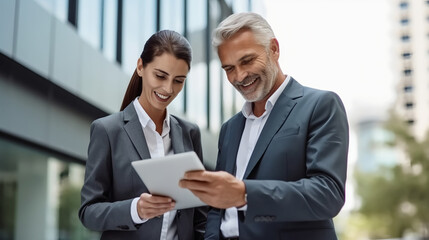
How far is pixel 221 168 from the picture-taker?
7.46 ft

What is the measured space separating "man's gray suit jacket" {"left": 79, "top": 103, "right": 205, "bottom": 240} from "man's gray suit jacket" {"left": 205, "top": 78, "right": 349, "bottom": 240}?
0.24 m

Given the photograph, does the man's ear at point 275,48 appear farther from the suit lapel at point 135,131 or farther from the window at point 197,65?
the window at point 197,65

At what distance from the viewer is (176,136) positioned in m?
2.36

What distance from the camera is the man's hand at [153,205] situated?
1870 mm

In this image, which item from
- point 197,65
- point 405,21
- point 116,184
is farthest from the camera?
point 405,21

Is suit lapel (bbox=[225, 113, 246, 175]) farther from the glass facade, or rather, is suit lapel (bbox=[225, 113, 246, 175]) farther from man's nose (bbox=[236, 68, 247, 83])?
the glass facade

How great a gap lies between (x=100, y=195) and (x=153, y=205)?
1.12 ft

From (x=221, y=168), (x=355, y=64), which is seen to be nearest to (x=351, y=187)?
(x=355, y=64)

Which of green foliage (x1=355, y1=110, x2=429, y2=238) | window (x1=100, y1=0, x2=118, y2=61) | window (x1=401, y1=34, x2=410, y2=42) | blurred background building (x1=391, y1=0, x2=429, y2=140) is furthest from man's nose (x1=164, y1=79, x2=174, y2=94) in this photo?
window (x1=401, y1=34, x2=410, y2=42)

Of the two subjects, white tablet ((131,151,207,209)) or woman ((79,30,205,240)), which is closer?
white tablet ((131,151,207,209))

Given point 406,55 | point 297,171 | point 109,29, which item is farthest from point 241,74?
point 406,55

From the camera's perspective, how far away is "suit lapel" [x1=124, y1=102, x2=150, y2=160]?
2236 millimetres

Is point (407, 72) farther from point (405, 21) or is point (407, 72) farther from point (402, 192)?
point (402, 192)

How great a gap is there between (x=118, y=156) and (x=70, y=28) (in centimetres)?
389
